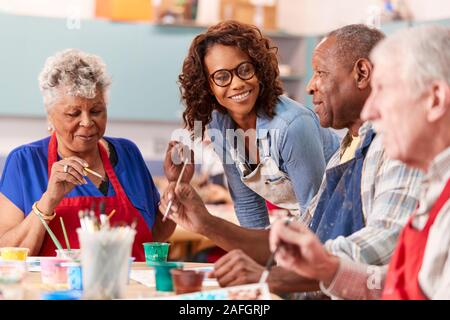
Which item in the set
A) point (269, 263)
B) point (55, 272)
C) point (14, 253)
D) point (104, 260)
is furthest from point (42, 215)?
point (269, 263)

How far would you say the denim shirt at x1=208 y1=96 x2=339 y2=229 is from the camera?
297cm

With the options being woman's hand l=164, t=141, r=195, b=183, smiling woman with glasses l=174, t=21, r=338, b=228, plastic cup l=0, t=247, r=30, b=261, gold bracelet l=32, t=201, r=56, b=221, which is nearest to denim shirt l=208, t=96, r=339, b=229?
smiling woman with glasses l=174, t=21, r=338, b=228

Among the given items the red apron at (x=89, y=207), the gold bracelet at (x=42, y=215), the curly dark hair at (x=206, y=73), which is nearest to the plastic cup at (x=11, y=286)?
the gold bracelet at (x=42, y=215)

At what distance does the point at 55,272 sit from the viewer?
2330mm

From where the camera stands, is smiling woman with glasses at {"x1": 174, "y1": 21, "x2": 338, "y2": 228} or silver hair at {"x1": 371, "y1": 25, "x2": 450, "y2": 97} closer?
silver hair at {"x1": 371, "y1": 25, "x2": 450, "y2": 97}

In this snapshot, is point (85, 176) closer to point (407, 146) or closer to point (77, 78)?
point (77, 78)

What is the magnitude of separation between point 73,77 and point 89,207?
18.6 inches

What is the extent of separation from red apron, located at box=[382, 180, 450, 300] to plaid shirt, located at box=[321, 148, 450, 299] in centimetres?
1

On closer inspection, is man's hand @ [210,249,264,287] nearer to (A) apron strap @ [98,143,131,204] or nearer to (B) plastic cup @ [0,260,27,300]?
(B) plastic cup @ [0,260,27,300]

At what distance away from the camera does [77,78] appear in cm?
316

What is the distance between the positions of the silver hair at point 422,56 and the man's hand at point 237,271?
595 millimetres

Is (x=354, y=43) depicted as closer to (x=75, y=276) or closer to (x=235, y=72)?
(x=235, y=72)

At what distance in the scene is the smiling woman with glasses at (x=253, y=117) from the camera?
300 centimetres

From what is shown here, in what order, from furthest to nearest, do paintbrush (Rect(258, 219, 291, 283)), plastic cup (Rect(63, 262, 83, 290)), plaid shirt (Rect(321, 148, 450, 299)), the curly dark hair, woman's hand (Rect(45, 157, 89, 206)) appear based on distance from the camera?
the curly dark hair
woman's hand (Rect(45, 157, 89, 206))
plastic cup (Rect(63, 262, 83, 290))
paintbrush (Rect(258, 219, 291, 283))
plaid shirt (Rect(321, 148, 450, 299))
